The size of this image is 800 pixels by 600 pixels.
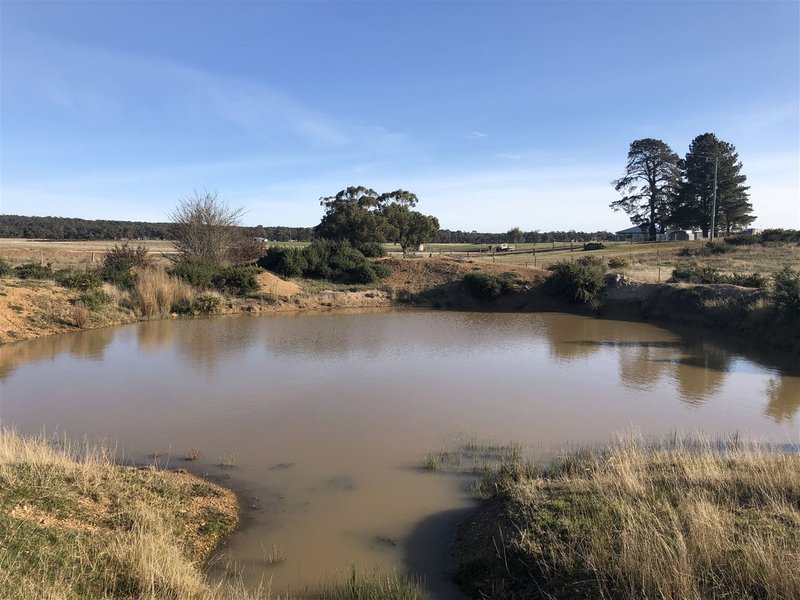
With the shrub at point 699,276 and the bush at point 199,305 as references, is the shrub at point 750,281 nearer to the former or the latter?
the shrub at point 699,276

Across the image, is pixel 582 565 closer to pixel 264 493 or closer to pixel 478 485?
pixel 478 485

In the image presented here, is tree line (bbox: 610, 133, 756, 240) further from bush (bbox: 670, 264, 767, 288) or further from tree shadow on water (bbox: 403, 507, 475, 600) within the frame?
tree shadow on water (bbox: 403, 507, 475, 600)

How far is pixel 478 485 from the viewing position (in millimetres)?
7715

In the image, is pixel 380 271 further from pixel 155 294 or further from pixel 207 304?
pixel 155 294

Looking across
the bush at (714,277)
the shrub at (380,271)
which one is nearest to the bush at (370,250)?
the shrub at (380,271)

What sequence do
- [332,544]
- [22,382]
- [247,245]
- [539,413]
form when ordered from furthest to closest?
[247,245]
[22,382]
[539,413]
[332,544]

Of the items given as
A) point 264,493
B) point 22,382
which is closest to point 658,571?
point 264,493

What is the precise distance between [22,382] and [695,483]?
1492 cm

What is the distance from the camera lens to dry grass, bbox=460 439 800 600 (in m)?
4.37

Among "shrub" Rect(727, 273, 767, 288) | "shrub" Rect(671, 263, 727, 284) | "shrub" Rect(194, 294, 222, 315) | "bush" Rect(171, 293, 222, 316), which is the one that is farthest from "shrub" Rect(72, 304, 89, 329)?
"shrub" Rect(727, 273, 767, 288)

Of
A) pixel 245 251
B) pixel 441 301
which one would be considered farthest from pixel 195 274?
pixel 441 301

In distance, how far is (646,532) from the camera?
4953 millimetres

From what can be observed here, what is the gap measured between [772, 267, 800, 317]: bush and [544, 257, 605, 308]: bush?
9362 millimetres

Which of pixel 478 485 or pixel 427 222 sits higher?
pixel 427 222
